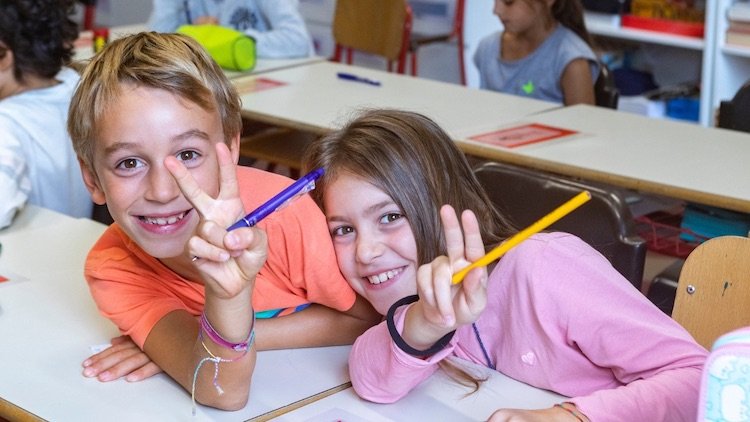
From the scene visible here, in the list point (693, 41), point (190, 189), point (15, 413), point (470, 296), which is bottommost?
point (15, 413)

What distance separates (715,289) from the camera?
1461mm

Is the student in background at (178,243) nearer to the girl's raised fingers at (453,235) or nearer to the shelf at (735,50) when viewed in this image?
the girl's raised fingers at (453,235)

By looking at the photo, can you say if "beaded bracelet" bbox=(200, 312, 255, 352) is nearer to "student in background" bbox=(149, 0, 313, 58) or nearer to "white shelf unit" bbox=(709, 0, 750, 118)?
"student in background" bbox=(149, 0, 313, 58)

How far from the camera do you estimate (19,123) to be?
238cm

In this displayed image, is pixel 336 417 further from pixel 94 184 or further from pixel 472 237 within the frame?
pixel 94 184

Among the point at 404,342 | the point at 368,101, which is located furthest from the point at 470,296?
the point at 368,101

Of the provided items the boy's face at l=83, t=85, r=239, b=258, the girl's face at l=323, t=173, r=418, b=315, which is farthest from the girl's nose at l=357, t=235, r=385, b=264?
the boy's face at l=83, t=85, r=239, b=258

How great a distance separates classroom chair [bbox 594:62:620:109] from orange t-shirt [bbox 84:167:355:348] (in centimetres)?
195

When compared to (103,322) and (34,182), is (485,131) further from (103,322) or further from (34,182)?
(103,322)

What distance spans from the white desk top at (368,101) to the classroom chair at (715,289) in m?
1.24

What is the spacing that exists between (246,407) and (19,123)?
1261 mm

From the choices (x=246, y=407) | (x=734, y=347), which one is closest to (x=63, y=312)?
(x=246, y=407)

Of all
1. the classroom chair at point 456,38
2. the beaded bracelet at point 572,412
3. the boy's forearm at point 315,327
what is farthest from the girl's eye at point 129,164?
the classroom chair at point 456,38

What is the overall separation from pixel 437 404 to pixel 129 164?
20.4 inches
